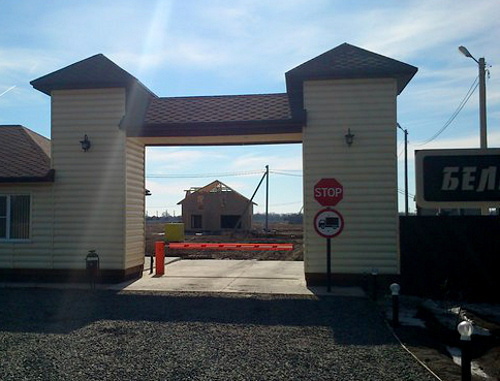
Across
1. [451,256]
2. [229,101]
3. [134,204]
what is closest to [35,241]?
[134,204]

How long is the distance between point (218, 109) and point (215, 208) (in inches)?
1631

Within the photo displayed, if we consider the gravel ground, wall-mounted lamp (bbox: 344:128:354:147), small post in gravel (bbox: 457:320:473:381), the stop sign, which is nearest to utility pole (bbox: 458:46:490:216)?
wall-mounted lamp (bbox: 344:128:354:147)

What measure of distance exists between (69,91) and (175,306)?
7.24 m

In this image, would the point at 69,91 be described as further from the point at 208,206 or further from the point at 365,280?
the point at 208,206

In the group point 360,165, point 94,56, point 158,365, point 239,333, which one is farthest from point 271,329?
point 94,56

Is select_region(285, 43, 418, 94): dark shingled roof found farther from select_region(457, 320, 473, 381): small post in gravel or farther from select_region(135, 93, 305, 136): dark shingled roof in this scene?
Answer: select_region(457, 320, 473, 381): small post in gravel

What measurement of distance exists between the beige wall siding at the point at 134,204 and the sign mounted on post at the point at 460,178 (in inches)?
371

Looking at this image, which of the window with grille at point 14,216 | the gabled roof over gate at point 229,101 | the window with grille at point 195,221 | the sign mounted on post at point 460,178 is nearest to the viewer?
the sign mounted on post at point 460,178

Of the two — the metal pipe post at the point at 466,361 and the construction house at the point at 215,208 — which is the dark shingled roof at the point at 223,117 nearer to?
the metal pipe post at the point at 466,361

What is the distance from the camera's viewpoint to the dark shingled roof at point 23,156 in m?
14.3

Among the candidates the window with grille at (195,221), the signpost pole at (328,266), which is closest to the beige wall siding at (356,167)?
the signpost pole at (328,266)

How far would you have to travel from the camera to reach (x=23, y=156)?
51.5ft

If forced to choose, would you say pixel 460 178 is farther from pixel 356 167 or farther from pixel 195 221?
pixel 195 221

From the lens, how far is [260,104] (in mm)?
14883
